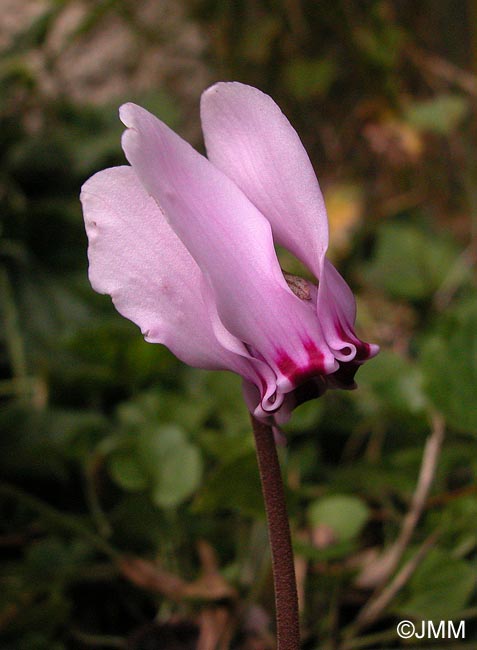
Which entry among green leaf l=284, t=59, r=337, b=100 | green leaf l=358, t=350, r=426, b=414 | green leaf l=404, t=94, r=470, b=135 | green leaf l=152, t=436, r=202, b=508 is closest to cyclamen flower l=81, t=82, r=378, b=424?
green leaf l=152, t=436, r=202, b=508

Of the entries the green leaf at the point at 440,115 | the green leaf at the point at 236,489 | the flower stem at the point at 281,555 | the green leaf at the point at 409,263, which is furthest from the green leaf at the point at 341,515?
the green leaf at the point at 440,115

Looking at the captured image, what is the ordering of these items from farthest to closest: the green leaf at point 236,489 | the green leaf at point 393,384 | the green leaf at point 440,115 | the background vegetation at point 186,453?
the green leaf at point 440,115 < the green leaf at point 393,384 < the background vegetation at point 186,453 < the green leaf at point 236,489

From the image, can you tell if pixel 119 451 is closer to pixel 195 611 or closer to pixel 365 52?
pixel 195 611

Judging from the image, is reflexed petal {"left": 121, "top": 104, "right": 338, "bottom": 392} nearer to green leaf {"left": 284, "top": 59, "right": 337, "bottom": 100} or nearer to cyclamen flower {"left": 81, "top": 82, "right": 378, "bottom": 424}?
cyclamen flower {"left": 81, "top": 82, "right": 378, "bottom": 424}

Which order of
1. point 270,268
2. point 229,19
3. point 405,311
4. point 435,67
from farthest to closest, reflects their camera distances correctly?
point 229,19 < point 435,67 < point 405,311 < point 270,268

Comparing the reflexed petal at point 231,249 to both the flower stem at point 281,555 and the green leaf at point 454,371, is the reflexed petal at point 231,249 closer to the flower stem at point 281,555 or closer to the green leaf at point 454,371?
→ the flower stem at point 281,555

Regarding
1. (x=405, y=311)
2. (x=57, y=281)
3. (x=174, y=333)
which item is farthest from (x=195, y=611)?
(x=405, y=311)
